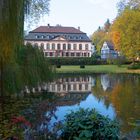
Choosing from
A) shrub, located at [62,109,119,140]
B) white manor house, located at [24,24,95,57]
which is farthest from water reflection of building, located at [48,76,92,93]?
white manor house, located at [24,24,95,57]

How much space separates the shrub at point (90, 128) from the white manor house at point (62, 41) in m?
102

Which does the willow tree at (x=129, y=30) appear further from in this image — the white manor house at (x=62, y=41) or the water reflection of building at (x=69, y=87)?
the white manor house at (x=62, y=41)

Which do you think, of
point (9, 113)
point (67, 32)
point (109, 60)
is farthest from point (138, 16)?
point (67, 32)

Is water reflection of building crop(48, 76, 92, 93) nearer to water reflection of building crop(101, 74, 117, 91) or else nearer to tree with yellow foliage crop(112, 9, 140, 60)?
water reflection of building crop(101, 74, 117, 91)

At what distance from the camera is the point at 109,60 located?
70.3 m

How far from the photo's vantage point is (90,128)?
723 centimetres

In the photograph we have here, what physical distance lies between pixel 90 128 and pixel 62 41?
10346 cm

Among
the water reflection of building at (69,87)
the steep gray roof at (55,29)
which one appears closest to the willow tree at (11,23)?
the water reflection of building at (69,87)

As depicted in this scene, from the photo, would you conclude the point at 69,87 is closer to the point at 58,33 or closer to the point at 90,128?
the point at 90,128

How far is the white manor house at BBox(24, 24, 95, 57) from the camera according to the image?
10950 centimetres

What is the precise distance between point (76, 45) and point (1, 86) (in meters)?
98.2

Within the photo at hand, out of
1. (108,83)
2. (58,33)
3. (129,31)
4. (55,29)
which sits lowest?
(108,83)

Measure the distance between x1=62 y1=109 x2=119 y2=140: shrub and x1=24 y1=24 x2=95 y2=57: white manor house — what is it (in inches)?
4003

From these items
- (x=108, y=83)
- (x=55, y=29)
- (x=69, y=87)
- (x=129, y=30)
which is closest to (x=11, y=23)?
(x=69, y=87)
